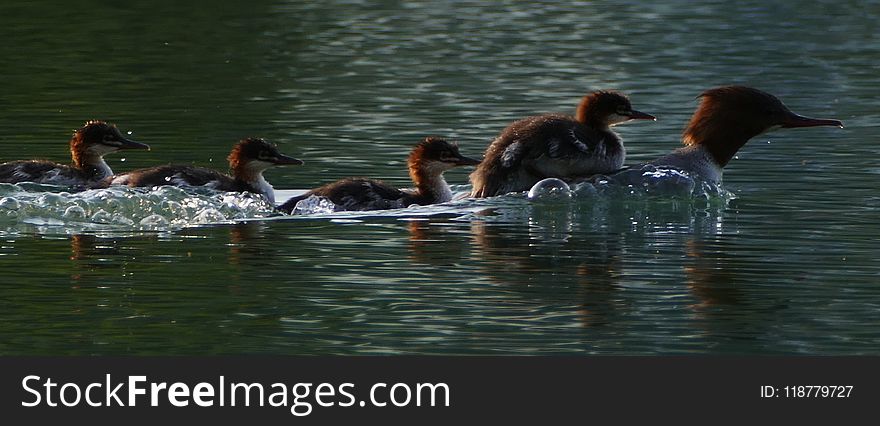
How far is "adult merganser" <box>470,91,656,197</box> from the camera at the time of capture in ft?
39.4

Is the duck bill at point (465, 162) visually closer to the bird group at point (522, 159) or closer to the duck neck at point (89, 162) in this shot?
the bird group at point (522, 159)

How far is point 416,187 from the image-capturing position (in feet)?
41.3

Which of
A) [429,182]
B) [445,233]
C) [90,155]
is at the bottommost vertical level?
[445,233]

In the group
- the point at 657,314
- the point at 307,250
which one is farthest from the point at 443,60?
the point at 657,314

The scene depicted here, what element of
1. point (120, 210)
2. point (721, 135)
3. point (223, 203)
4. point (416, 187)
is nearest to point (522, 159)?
point (416, 187)

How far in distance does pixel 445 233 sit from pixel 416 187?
1756 millimetres

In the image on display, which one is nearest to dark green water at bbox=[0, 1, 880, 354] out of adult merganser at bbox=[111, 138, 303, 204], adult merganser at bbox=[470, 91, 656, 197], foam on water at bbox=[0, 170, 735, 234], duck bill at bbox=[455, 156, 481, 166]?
foam on water at bbox=[0, 170, 735, 234]

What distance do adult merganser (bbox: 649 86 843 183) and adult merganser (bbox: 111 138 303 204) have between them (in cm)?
271

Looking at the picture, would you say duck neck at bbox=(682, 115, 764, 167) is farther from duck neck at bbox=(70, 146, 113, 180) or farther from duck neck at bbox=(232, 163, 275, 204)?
duck neck at bbox=(70, 146, 113, 180)

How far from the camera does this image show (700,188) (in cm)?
1233

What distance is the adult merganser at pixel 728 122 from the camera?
494 inches

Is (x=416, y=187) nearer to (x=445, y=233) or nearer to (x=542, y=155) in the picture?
(x=542, y=155)

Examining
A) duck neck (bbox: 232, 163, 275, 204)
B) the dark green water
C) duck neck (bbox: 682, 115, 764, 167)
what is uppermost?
duck neck (bbox: 682, 115, 764, 167)

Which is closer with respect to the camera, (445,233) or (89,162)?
(445,233)
